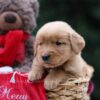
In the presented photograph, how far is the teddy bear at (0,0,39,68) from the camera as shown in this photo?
306 cm

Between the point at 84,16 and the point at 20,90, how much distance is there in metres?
3.58

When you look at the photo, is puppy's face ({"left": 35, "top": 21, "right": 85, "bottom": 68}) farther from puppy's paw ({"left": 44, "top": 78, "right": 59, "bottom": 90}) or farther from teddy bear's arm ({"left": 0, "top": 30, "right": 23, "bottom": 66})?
teddy bear's arm ({"left": 0, "top": 30, "right": 23, "bottom": 66})

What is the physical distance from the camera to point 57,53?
9.06 feet

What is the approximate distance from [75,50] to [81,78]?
12 cm

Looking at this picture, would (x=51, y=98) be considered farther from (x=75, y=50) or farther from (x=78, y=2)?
(x=78, y=2)

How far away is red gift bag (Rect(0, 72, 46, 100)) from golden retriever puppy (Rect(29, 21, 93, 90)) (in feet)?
0.09

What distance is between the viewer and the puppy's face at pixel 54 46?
9.04ft

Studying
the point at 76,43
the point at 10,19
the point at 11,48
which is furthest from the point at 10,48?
the point at 76,43

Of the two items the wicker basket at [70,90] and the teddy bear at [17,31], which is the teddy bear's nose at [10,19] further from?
the wicker basket at [70,90]

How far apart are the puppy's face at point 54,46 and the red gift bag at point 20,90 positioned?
0.11 metres

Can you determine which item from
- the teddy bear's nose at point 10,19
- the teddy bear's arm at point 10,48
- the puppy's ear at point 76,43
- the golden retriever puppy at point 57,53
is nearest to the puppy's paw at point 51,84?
the golden retriever puppy at point 57,53

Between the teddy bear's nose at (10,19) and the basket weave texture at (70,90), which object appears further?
the teddy bear's nose at (10,19)

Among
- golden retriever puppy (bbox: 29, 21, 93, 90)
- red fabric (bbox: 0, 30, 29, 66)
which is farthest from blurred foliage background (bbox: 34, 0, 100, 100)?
golden retriever puppy (bbox: 29, 21, 93, 90)

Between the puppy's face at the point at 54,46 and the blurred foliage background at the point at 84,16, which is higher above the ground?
the puppy's face at the point at 54,46
